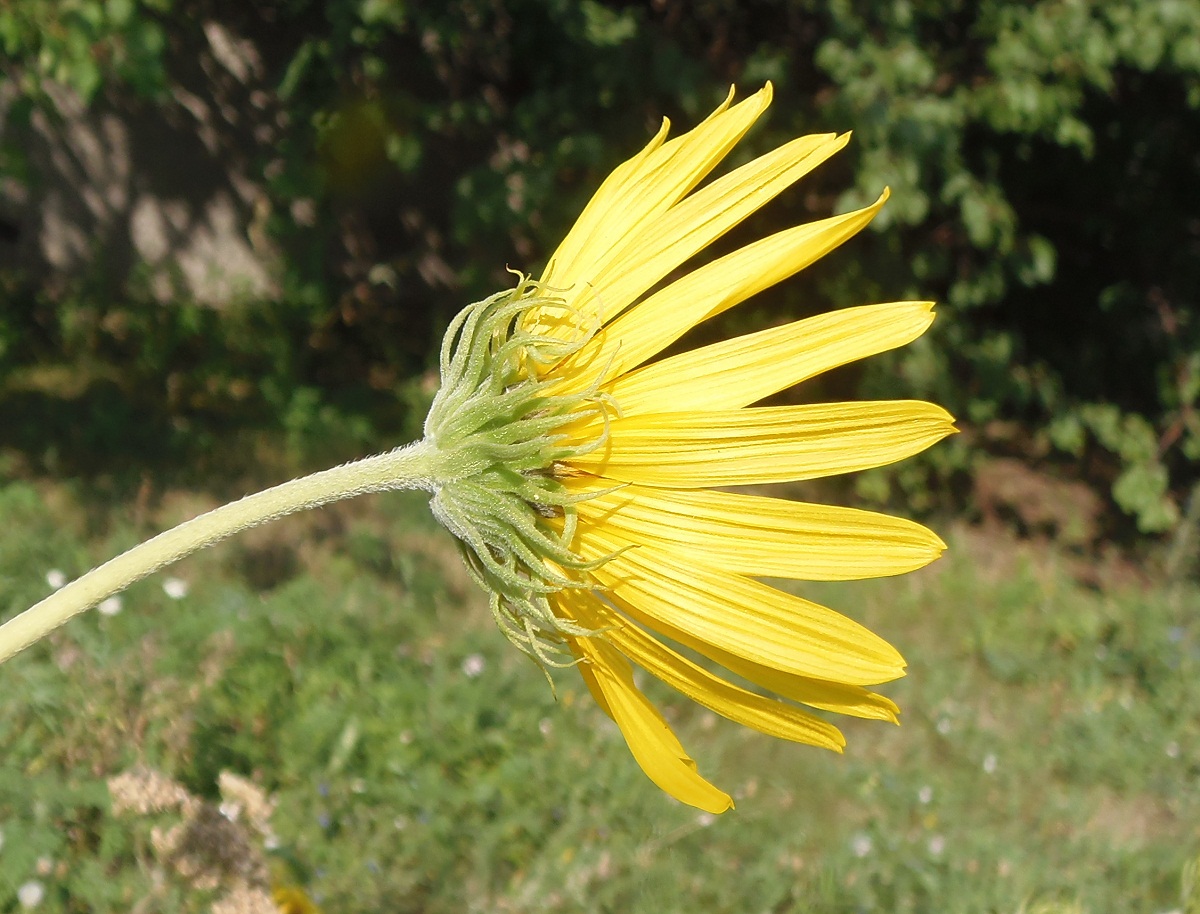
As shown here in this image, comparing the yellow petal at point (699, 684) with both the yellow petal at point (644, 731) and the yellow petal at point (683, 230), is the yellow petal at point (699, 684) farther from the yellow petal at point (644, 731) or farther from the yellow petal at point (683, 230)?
the yellow petal at point (683, 230)

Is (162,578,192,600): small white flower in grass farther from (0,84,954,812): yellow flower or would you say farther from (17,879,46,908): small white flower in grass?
(0,84,954,812): yellow flower

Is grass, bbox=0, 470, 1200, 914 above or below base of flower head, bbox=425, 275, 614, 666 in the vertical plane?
below

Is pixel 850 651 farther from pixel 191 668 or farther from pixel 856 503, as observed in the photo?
pixel 856 503

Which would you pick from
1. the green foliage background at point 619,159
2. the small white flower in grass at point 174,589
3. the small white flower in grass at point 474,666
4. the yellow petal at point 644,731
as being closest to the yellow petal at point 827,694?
the yellow petal at point 644,731

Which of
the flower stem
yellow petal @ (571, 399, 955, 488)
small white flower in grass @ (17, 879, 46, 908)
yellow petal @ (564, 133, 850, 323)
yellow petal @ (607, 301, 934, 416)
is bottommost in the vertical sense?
small white flower in grass @ (17, 879, 46, 908)

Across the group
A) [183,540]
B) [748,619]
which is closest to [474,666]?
[748,619]

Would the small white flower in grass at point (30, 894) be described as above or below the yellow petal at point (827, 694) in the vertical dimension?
below

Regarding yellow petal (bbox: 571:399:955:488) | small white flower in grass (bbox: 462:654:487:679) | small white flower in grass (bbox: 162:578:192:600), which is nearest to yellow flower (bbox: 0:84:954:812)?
yellow petal (bbox: 571:399:955:488)
